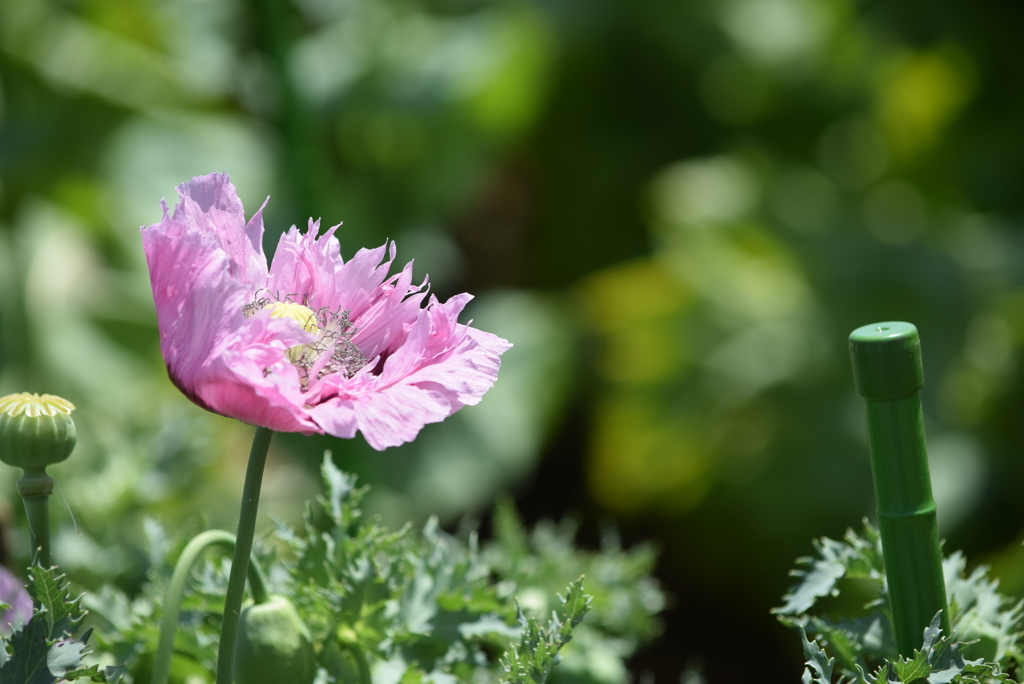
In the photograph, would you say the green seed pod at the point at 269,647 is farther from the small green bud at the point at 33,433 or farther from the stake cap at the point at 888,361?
the stake cap at the point at 888,361

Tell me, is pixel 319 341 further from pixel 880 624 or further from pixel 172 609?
pixel 880 624

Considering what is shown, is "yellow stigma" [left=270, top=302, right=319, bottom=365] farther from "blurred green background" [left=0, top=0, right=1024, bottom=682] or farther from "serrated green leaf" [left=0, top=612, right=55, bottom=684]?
"blurred green background" [left=0, top=0, right=1024, bottom=682]

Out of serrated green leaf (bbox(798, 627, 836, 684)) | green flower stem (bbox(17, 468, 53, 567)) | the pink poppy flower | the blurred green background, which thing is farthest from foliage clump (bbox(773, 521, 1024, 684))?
the blurred green background

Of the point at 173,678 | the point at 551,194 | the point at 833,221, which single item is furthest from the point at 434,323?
the point at 551,194

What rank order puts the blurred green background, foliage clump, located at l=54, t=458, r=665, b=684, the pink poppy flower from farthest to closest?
the blurred green background
foliage clump, located at l=54, t=458, r=665, b=684
the pink poppy flower

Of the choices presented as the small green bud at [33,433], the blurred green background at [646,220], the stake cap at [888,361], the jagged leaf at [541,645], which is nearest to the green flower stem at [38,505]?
the small green bud at [33,433]

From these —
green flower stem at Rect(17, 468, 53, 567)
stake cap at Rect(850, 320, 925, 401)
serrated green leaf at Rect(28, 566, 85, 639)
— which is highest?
stake cap at Rect(850, 320, 925, 401)
